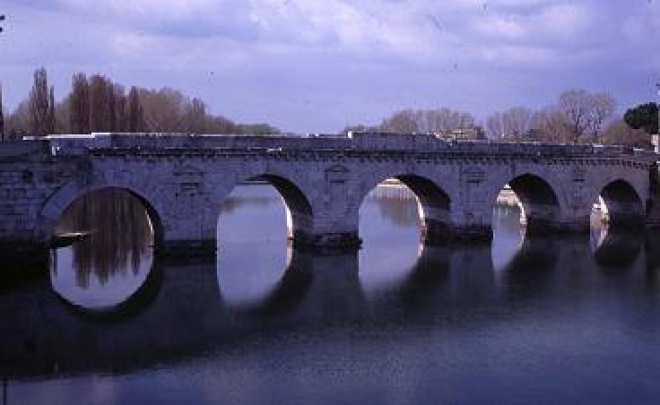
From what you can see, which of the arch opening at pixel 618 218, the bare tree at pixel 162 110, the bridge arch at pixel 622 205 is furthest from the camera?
the bare tree at pixel 162 110

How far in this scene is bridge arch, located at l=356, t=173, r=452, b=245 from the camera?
34.5m

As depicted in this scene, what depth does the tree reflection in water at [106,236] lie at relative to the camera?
28.4 metres

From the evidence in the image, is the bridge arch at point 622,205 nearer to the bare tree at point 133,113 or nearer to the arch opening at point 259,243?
the arch opening at point 259,243

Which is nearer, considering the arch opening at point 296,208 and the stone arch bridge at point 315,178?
the stone arch bridge at point 315,178

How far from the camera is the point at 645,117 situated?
55875 mm

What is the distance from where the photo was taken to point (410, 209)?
53438mm

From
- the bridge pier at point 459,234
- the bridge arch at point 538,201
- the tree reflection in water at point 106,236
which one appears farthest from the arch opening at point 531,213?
the tree reflection in water at point 106,236

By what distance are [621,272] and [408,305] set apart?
34.5 ft

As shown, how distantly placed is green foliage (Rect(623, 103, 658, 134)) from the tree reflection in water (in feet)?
121

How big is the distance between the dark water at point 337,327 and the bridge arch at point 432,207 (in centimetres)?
178

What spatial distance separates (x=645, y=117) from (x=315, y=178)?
1377 inches

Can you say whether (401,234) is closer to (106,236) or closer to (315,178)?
(315,178)

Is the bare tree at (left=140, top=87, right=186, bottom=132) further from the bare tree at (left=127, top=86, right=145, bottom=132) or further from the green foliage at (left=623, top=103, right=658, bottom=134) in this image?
the green foliage at (left=623, top=103, right=658, bottom=134)

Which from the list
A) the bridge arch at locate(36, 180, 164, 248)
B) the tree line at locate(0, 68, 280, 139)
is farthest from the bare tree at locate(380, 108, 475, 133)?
the bridge arch at locate(36, 180, 164, 248)
